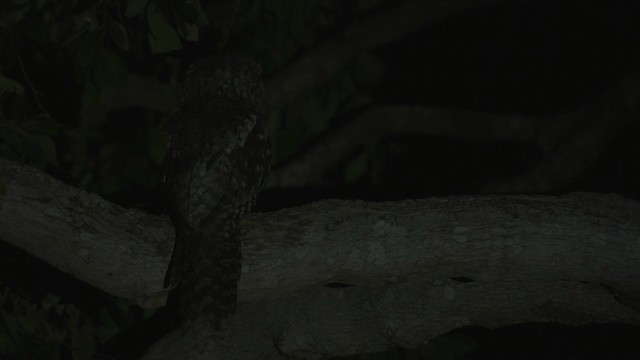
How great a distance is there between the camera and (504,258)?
2865 mm

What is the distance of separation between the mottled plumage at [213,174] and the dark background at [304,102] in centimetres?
28

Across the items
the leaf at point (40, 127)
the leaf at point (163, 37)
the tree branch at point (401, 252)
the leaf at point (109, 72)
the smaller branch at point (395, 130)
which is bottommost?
the tree branch at point (401, 252)

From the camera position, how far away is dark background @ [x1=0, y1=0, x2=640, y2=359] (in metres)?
3.64

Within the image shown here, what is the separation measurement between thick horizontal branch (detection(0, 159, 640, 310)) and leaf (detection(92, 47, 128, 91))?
1.54ft

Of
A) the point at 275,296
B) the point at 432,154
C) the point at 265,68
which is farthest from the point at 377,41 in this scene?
the point at 275,296

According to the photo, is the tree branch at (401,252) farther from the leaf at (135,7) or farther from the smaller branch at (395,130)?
the smaller branch at (395,130)

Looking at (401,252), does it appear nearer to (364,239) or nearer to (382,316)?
(364,239)

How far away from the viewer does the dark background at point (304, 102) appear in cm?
364

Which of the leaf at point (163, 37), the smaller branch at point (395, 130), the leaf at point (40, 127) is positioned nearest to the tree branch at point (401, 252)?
the leaf at point (40, 127)

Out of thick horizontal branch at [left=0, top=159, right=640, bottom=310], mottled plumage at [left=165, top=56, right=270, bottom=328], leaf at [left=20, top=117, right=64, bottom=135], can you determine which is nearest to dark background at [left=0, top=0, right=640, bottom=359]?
leaf at [left=20, top=117, right=64, bottom=135]

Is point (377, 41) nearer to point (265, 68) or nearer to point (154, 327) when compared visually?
point (265, 68)

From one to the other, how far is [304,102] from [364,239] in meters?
1.61

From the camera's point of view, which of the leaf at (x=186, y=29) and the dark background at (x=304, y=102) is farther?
the dark background at (x=304, y=102)

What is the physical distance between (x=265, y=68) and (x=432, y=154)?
5.73ft
